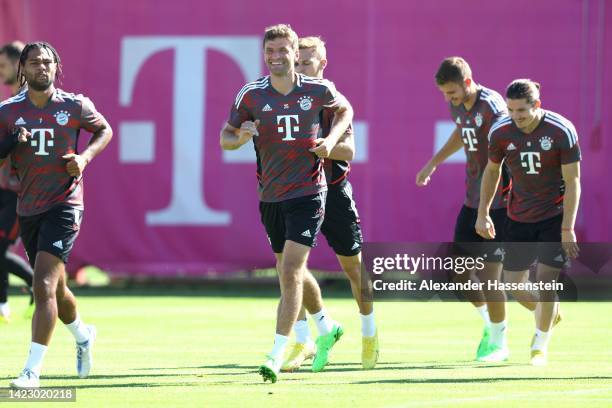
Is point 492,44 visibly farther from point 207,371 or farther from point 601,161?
point 207,371

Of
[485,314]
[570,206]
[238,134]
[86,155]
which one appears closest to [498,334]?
[485,314]

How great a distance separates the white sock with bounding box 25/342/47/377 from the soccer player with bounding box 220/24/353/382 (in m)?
1.54

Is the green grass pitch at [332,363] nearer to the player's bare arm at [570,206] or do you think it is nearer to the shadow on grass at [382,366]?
A: the shadow on grass at [382,366]

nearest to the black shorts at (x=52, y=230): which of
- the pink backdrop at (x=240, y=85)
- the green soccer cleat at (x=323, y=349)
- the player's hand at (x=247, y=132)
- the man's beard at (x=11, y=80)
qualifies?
the player's hand at (x=247, y=132)

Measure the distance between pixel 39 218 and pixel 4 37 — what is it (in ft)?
36.5

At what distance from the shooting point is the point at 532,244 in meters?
10.0

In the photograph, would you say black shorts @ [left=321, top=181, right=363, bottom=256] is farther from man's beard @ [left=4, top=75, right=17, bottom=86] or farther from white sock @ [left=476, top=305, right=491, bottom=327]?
man's beard @ [left=4, top=75, right=17, bottom=86]

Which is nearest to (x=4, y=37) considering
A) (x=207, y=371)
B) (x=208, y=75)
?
(x=208, y=75)

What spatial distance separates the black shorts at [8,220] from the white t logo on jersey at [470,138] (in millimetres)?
5258

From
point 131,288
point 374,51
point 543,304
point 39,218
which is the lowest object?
point 131,288

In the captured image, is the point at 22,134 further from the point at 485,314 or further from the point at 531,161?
the point at 485,314

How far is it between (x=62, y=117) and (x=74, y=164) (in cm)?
34

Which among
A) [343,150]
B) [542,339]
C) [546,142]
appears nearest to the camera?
[343,150]

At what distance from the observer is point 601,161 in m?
18.2
